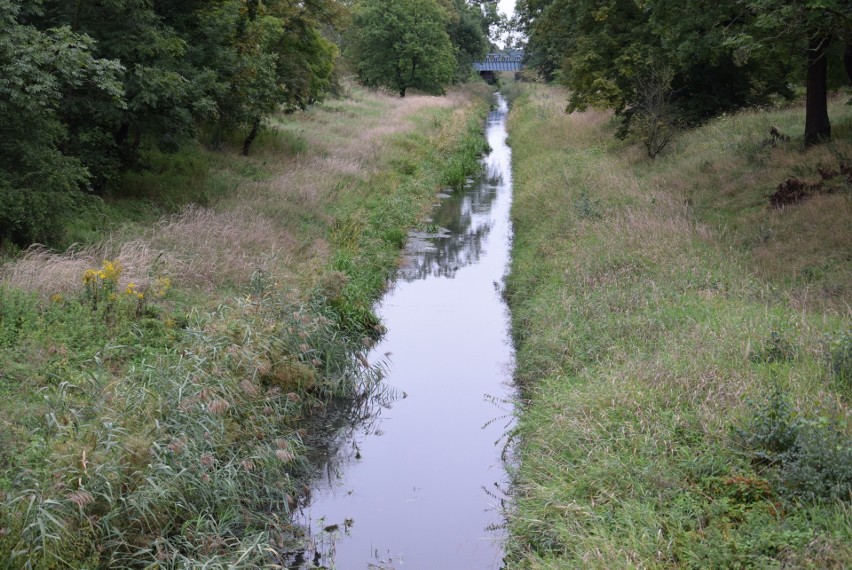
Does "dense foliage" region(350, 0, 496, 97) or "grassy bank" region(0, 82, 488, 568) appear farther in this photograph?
"dense foliage" region(350, 0, 496, 97)

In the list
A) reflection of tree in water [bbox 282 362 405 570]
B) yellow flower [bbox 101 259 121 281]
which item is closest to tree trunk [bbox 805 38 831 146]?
reflection of tree in water [bbox 282 362 405 570]

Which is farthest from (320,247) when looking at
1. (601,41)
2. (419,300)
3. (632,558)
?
(601,41)

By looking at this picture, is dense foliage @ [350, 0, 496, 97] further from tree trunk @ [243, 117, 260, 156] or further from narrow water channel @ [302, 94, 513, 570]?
narrow water channel @ [302, 94, 513, 570]

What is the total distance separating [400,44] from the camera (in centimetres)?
5262

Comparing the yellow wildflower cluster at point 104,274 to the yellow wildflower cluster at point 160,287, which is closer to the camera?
the yellow wildflower cluster at point 104,274

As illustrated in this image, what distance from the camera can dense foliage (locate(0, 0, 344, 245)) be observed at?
10.4 meters

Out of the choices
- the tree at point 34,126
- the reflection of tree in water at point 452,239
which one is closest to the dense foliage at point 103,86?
the tree at point 34,126

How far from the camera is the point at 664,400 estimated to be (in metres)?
7.27

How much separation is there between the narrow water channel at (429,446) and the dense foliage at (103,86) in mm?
5051

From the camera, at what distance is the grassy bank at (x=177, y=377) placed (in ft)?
20.4

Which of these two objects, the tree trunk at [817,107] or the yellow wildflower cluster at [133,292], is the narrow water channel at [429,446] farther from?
the tree trunk at [817,107]

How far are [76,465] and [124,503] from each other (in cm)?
50

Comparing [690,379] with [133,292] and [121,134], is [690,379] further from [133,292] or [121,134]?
[121,134]

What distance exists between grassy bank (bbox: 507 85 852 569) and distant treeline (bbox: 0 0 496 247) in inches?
265
